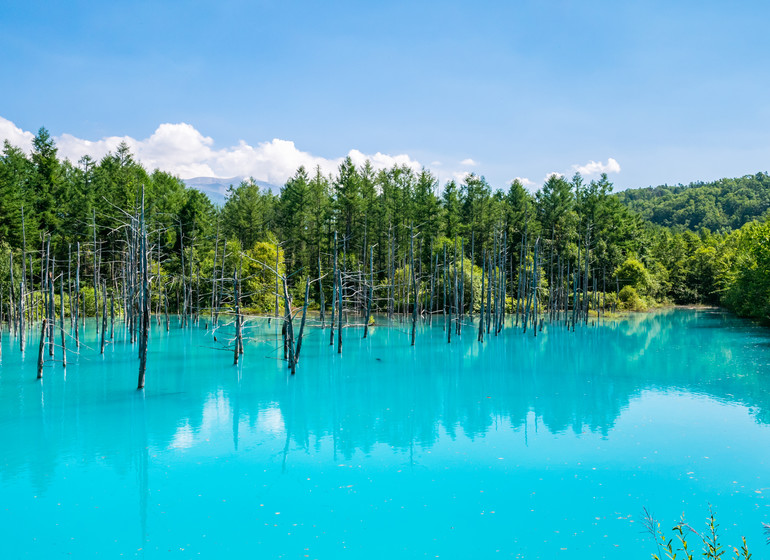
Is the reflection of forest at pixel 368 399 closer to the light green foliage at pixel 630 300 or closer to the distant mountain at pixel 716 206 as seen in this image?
the light green foliage at pixel 630 300

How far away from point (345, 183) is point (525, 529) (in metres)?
43.8

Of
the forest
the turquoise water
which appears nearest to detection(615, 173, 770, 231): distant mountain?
the forest

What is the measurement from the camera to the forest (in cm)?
4097

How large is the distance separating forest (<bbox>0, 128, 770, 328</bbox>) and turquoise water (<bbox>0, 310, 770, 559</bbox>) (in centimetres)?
1654

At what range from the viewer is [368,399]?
734 inches

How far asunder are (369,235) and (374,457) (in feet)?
125

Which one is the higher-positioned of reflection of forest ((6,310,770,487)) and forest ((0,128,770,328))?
forest ((0,128,770,328))

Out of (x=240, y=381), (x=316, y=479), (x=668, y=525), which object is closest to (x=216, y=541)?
(x=316, y=479)

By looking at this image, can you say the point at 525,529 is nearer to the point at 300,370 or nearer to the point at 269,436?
the point at 269,436

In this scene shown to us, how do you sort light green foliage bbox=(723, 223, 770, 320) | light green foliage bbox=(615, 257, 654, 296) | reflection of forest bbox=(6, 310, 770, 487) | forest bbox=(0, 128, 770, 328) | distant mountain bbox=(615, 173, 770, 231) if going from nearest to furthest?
reflection of forest bbox=(6, 310, 770, 487) < light green foliage bbox=(723, 223, 770, 320) < forest bbox=(0, 128, 770, 328) < light green foliage bbox=(615, 257, 654, 296) < distant mountain bbox=(615, 173, 770, 231)

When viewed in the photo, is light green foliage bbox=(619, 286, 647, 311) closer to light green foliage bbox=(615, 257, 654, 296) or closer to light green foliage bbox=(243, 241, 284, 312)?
light green foliage bbox=(615, 257, 654, 296)

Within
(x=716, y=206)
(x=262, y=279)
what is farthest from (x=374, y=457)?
(x=716, y=206)

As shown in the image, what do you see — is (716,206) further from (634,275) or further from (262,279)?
(262,279)

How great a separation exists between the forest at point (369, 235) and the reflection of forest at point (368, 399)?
1184cm
